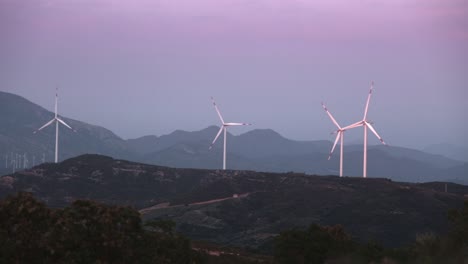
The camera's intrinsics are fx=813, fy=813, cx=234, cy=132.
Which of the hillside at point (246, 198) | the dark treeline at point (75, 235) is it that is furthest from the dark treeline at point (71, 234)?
the hillside at point (246, 198)

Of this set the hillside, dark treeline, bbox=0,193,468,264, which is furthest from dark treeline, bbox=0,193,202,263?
the hillside

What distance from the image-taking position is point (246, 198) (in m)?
143

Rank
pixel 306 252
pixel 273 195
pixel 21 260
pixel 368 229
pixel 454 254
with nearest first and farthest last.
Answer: pixel 454 254 → pixel 21 260 → pixel 306 252 → pixel 368 229 → pixel 273 195

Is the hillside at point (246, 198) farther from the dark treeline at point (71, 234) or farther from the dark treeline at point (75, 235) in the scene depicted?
the dark treeline at point (71, 234)

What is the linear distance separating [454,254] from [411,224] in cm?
10329

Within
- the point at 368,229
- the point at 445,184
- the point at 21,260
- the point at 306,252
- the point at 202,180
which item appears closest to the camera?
the point at 21,260

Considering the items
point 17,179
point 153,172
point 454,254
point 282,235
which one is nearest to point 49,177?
point 17,179

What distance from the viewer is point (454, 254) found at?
17.4 meters

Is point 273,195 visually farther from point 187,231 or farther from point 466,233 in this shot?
point 466,233

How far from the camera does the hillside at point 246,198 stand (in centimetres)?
12012

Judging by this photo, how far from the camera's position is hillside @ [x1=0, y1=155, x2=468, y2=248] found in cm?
12012

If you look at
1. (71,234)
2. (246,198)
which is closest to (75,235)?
(71,234)

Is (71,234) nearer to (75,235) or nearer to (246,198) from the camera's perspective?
(75,235)

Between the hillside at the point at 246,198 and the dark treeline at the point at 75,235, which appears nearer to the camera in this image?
the dark treeline at the point at 75,235
